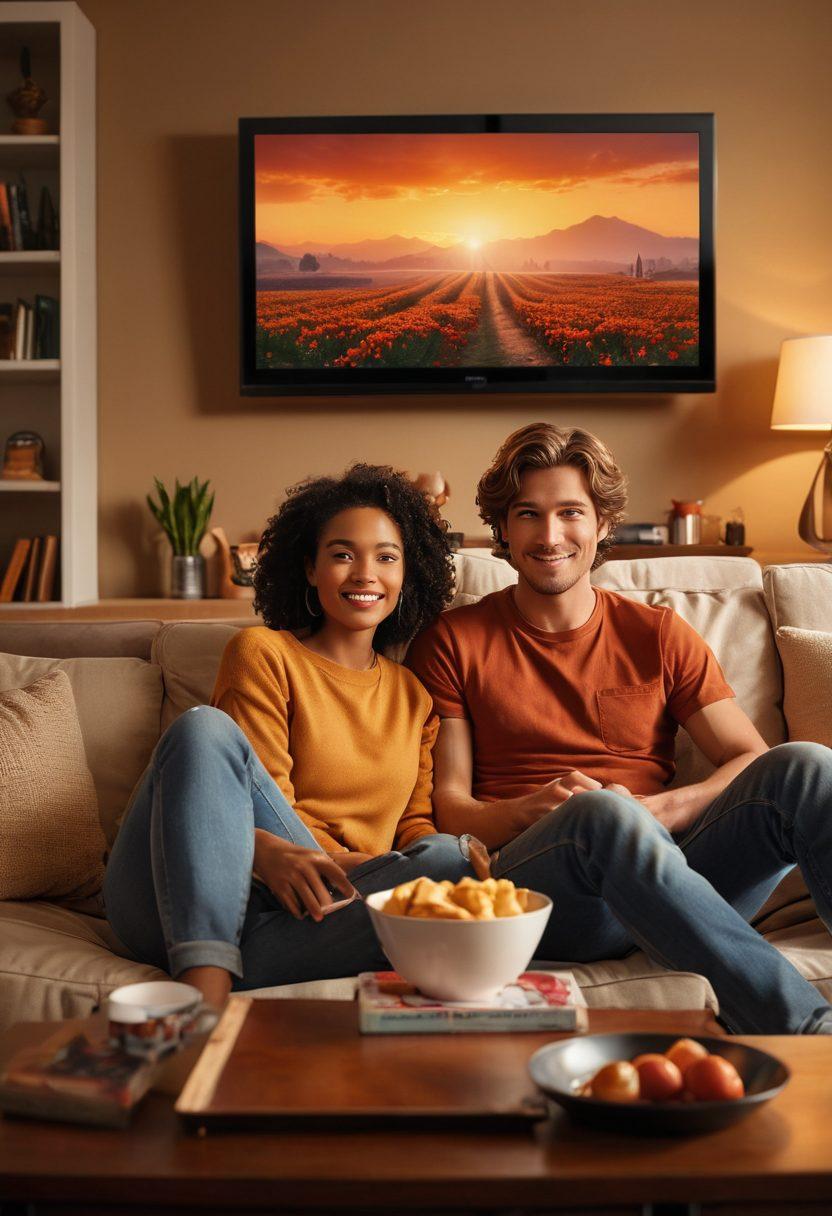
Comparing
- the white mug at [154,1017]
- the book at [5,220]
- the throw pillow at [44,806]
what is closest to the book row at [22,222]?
the book at [5,220]

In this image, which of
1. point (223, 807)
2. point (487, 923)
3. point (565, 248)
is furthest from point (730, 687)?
point (565, 248)

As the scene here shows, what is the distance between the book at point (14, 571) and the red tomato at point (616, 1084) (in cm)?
310

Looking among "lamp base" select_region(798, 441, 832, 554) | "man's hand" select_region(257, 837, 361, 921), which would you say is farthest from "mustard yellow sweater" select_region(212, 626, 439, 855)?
"lamp base" select_region(798, 441, 832, 554)

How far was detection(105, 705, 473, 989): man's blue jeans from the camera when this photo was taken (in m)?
1.51

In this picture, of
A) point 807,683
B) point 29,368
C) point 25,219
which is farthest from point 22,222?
point 807,683

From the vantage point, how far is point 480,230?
3951 mm

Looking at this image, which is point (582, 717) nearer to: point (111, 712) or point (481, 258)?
point (111, 712)

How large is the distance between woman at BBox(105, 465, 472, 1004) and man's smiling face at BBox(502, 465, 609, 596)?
173mm

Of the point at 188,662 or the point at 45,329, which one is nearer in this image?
the point at 188,662

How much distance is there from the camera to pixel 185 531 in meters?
3.93

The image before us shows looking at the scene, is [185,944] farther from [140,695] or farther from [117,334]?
[117,334]

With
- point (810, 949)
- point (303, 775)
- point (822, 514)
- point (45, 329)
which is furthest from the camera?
point (45, 329)

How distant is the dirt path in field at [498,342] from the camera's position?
13.0 feet

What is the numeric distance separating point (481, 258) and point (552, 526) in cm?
214
